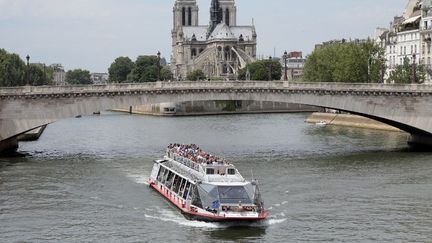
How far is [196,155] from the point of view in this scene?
48.1m

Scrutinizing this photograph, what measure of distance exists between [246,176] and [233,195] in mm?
12064

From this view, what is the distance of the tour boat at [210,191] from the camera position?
39.5m

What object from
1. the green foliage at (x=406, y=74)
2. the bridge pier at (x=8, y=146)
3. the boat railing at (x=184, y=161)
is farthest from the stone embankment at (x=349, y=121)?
the boat railing at (x=184, y=161)

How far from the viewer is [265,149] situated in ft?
227

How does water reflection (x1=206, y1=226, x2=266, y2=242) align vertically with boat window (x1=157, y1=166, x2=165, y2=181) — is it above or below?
below

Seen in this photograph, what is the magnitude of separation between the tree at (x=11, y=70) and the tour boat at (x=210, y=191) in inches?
3181

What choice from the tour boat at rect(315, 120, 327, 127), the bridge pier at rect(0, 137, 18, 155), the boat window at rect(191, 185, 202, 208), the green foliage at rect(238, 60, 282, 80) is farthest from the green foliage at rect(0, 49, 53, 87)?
the boat window at rect(191, 185, 202, 208)

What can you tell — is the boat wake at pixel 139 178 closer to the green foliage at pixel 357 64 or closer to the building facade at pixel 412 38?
the green foliage at pixel 357 64

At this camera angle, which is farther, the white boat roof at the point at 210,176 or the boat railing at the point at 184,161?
the boat railing at the point at 184,161

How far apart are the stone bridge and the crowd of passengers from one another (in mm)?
15449

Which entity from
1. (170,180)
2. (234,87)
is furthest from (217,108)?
(170,180)

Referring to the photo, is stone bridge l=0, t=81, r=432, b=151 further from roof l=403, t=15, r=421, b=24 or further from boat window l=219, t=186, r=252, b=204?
roof l=403, t=15, r=421, b=24

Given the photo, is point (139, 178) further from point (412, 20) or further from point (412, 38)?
point (412, 20)

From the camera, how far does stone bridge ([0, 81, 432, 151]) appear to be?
64562mm
